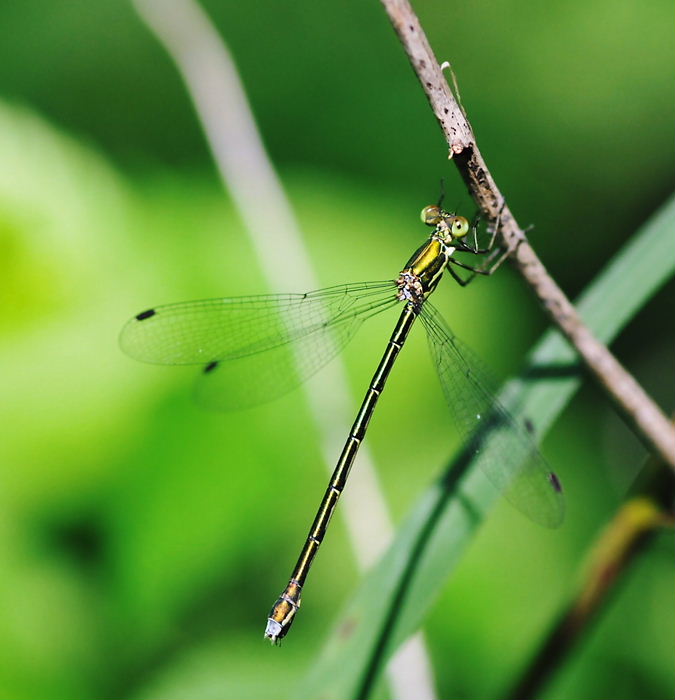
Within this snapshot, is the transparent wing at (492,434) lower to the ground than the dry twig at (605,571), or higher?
higher

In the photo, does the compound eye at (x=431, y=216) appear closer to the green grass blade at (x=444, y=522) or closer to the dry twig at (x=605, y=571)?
the green grass blade at (x=444, y=522)

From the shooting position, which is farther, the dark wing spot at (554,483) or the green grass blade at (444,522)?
the dark wing spot at (554,483)

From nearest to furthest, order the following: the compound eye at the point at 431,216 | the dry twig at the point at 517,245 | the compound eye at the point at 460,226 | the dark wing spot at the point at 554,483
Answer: the dry twig at the point at 517,245 < the dark wing spot at the point at 554,483 < the compound eye at the point at 460,226 < the compound eye at the point at 431,216

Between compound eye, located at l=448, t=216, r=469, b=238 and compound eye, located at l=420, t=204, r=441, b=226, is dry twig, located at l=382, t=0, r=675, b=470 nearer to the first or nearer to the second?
compound eye, located at l=448, t=216, r=469, b=238

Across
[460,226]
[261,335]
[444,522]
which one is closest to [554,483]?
[444,522]

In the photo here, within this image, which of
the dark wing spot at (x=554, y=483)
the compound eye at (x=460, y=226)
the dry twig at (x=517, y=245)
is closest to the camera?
the dry twig at (x=517, y=245)

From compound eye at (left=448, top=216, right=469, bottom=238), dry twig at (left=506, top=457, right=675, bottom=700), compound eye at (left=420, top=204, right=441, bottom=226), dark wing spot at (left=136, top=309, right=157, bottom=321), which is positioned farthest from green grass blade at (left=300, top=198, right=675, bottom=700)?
dark wing spot at (left=136, top=309, right=157, bottom=321)

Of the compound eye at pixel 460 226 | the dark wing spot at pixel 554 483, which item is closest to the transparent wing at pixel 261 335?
the compound eye at pixel 460 226

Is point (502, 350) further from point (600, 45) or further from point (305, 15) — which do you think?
point (305, 15)

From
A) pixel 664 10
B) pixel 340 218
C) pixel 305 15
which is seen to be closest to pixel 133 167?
pixel 340 218
